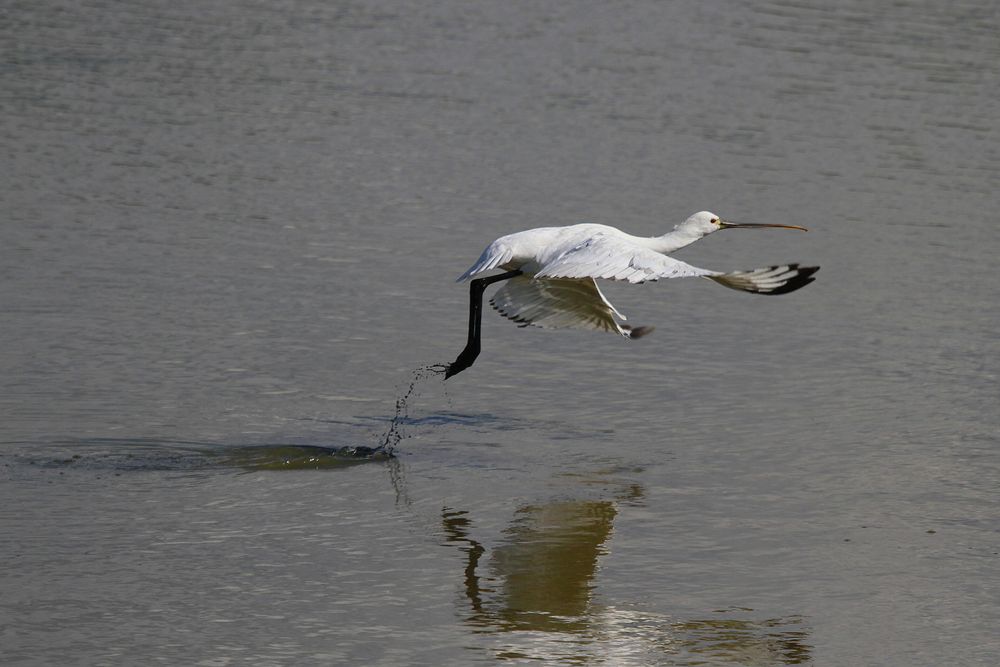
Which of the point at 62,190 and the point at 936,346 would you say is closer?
the point at 936,346

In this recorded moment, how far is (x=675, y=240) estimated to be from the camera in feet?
30.5

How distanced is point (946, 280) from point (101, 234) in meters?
6.61

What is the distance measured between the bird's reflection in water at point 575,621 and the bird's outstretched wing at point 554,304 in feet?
5.49

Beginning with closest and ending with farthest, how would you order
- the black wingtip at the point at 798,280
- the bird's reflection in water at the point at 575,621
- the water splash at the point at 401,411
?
the bird's reflection in water at the point at 575,621, the black wingtip at the point at 798,280, the water splash at the point at 401,411

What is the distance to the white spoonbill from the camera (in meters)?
8.04

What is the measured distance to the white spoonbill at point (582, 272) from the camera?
804cm

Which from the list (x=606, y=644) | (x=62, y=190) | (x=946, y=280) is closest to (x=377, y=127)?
(x=62, y=190)

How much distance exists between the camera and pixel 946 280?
519 inches

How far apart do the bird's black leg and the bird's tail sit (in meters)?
1.72

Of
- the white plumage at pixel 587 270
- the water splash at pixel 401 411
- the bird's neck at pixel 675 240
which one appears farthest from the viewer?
the water splash at pixel 401 411

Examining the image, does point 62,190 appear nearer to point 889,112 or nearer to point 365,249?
point 365,249

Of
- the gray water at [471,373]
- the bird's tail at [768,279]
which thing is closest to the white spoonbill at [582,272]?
the bird's tail at [768,279]

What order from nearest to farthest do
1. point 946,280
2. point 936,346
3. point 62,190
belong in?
1. point 936,346
2. point 946,280
3. point 62,190

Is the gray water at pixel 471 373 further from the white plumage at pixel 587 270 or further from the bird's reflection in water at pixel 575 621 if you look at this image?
the white plumage at pixel 587 270
